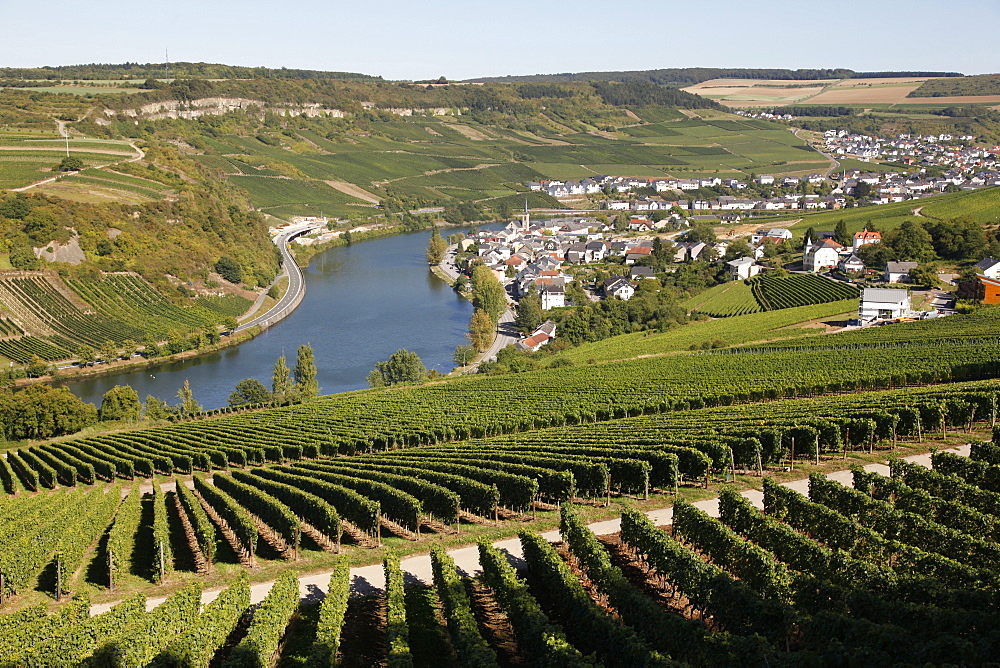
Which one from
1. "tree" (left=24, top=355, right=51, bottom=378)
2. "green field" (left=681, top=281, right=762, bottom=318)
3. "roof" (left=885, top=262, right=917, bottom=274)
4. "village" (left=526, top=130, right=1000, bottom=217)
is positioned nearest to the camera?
"tree" (left=24, top=355, right=51, bottom=378)

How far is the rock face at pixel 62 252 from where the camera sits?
67494mm

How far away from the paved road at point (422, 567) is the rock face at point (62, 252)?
5888 cm

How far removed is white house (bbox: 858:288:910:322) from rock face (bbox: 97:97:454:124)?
4392 inches

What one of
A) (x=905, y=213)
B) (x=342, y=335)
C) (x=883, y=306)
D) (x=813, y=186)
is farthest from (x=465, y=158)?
(x=883, y=306)

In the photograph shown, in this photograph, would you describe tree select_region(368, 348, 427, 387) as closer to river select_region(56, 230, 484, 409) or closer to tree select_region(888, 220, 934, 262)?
river select_region(56, 230, 484, 409)

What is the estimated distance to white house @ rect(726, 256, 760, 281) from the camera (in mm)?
72875

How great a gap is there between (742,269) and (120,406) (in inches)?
1953

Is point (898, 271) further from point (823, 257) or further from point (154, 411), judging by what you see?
point (154, 411)

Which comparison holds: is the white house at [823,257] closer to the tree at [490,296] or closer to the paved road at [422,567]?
the tree at [490,296]

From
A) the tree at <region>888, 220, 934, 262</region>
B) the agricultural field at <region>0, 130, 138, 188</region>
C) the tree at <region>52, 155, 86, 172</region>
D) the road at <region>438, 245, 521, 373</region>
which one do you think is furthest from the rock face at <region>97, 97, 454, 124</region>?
the tree at <region>888, 220, 934, 262</region>

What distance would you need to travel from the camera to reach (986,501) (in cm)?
1605

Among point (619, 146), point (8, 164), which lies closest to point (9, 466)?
point (8, 164)

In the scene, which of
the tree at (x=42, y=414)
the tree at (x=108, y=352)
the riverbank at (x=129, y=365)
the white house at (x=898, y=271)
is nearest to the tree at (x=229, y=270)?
the riverbank at (x=129, y=365)

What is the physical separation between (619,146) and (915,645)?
6667 inches
